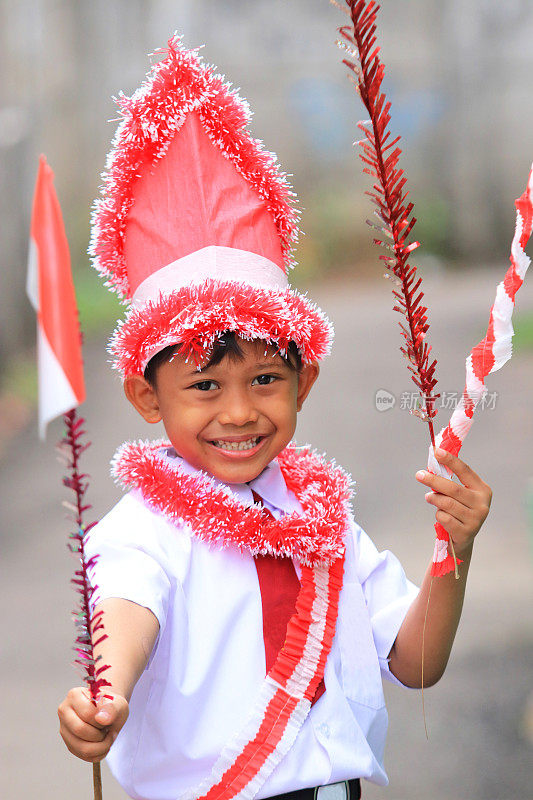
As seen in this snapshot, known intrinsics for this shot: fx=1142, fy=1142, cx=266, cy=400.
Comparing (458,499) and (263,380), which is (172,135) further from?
(458,499)

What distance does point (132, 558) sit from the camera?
1749 millimetres

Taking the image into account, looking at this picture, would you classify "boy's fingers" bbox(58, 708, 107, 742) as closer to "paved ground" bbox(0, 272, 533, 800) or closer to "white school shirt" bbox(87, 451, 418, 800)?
"white school shirt" bbox(87, 451, 418, 800)

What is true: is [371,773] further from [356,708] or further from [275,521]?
[275,521]

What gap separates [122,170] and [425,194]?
802 cm

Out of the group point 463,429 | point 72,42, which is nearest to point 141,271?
point 463,429

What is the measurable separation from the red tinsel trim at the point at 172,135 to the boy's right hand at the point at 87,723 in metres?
0.81

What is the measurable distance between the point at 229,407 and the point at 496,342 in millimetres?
458

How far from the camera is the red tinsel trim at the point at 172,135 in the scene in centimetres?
186

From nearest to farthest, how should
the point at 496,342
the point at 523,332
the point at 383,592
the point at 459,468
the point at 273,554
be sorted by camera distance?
the point at 496,342 → the point at 459,468 → the point at 273,554 → the point at 383,592 → the point at 523,332

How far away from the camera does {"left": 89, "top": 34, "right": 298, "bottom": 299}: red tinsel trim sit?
6.09 ft

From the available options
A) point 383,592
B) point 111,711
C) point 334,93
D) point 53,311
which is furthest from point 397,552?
point 334,93

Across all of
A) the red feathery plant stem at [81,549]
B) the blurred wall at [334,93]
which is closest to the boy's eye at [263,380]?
the red feathery plant stem at [81,549]

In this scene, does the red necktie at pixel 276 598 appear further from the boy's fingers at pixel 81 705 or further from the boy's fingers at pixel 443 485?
the boy's fingers at pixel 81 705

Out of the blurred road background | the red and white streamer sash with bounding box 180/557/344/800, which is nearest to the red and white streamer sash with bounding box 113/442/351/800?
the red and white streamer sash with bounding box 180/557/344/800
